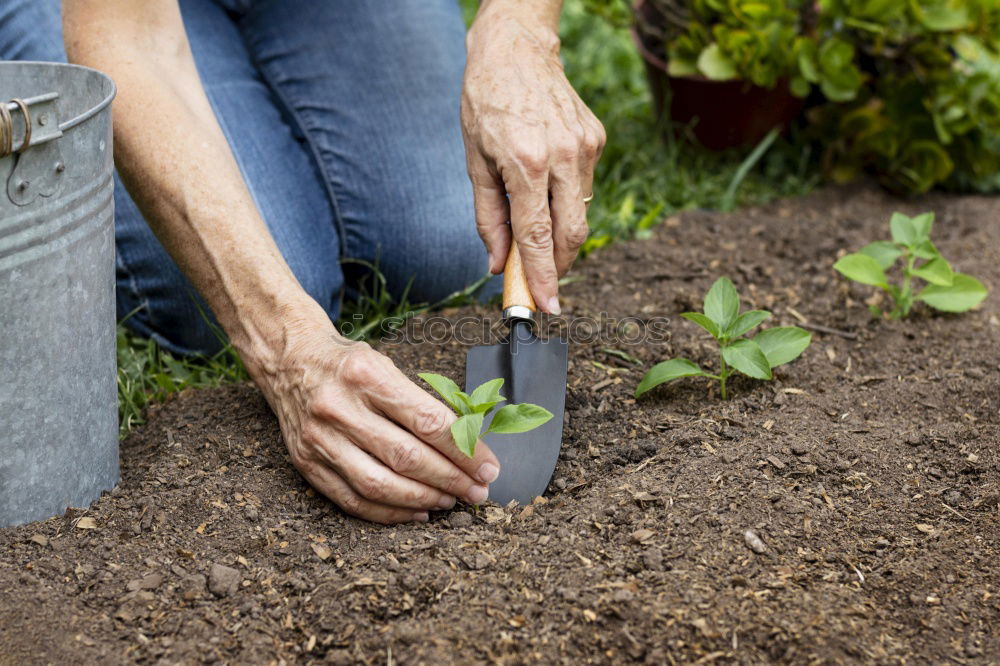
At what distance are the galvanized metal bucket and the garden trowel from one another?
0.65 metres

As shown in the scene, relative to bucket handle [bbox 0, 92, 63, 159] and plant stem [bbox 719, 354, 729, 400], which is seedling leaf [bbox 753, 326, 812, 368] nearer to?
plant stem [bbox 719, 354, 729, 400]

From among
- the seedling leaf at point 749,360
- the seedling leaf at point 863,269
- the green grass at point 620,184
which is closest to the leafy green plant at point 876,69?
the green grass at point 620,184

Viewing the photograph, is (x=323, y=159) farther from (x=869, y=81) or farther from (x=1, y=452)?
(x=869, y=81)

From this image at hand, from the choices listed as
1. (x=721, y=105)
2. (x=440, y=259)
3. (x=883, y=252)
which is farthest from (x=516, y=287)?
(x=721, y=105)

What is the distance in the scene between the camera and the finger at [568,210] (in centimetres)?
170

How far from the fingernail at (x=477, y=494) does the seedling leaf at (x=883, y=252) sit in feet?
3.72

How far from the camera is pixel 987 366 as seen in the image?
1.96m

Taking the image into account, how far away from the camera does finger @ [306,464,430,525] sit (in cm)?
153

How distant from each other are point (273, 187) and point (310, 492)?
0.95m

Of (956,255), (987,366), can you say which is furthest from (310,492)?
(956,255)

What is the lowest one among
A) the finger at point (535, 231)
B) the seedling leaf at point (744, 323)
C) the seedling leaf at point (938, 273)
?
the seedling leaf at point (938, 273)

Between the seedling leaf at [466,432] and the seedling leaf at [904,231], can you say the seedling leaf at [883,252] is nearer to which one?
the seedling leaf at [904,231]

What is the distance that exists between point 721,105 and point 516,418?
1.82 metres

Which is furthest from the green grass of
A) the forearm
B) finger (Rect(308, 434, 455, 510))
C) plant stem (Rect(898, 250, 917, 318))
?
plant stem (Rect(898, 250, 917, 318))
